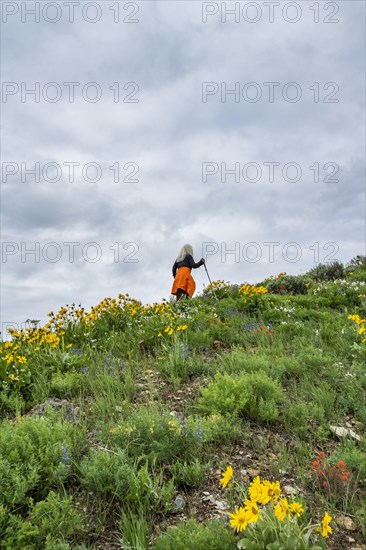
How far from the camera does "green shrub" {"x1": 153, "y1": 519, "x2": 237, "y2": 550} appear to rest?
2.78 m

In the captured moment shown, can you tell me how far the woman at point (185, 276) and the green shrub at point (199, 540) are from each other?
1258 cm

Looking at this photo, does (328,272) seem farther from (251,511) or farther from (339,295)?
(251,511)

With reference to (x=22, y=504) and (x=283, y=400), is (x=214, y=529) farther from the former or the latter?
(x=283, y=400)

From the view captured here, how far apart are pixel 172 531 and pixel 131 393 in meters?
2.80

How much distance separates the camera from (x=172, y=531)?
→ 2973 millimetres

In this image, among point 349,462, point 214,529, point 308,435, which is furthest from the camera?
point 308,435

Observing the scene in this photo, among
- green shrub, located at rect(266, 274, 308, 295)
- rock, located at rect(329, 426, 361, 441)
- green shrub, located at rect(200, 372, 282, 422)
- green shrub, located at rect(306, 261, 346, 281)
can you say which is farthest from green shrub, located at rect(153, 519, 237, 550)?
green shrub, located at rect(306, 261, 346, 281)

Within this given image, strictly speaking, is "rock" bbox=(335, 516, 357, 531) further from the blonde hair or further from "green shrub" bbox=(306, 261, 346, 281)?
"green shrub" bbox=(306, 261, 346, 281)

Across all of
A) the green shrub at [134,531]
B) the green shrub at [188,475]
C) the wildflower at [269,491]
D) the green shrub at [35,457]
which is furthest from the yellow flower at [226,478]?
the green shrub at [35,457]

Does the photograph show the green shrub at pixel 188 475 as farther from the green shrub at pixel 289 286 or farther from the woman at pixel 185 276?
the green shrub at pixel 289 286

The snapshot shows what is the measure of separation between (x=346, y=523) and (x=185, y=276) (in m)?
12.5

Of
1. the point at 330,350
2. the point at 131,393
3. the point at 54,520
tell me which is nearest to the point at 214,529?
the point at 54,520

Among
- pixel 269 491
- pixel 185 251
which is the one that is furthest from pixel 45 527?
pixel 185 251

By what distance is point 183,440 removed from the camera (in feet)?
13.5
